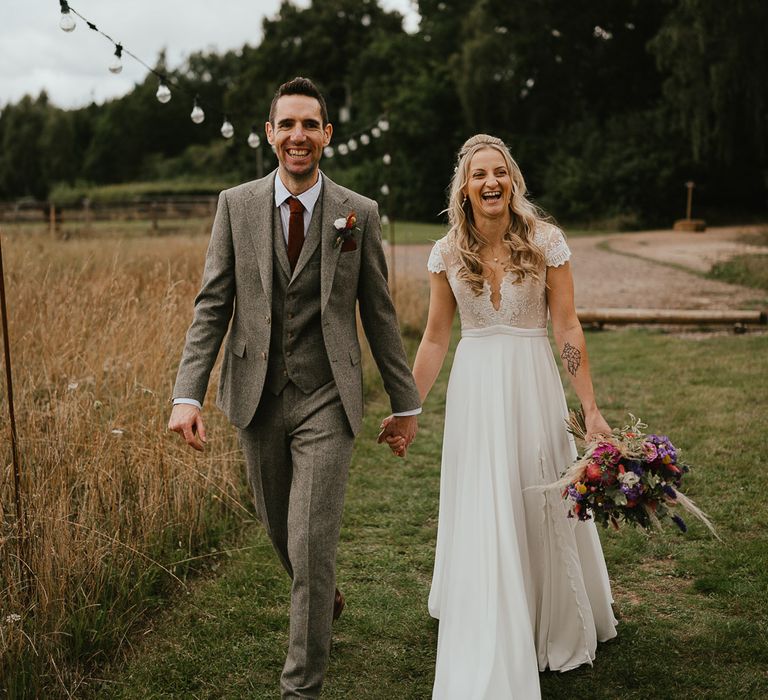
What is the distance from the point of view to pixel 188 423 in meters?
3.11

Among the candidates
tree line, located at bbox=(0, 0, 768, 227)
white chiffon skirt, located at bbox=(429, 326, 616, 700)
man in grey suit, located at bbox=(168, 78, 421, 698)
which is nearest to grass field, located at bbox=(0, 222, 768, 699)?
white chiffon skirt, located at bbox=(429, 326, 616, 700)

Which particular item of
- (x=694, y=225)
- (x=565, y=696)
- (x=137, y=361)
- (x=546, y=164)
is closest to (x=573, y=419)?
(x=565, y=696)

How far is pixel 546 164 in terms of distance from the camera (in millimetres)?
39219

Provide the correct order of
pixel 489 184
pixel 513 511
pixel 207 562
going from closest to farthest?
1. pixel 513 511
2. pixel 489 184
3. pixel 207 562

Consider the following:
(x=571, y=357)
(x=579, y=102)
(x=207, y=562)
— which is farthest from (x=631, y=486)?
(x=579, y=102)

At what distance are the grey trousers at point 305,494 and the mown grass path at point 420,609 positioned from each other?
0.65 metres

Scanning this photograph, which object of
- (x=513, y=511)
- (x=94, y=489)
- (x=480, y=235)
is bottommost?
(x=94, y=489)

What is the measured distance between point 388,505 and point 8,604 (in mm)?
2849

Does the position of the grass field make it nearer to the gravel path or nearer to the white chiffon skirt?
the white chiffon skirt

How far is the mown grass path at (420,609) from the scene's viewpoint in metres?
3.56

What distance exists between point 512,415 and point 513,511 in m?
0.38

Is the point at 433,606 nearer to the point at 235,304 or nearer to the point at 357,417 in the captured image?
the point at 357,417

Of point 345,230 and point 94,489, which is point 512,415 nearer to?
point 345,230

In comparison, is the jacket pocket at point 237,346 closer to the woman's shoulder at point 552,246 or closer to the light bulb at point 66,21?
the woman's shoulder at point 552,246
